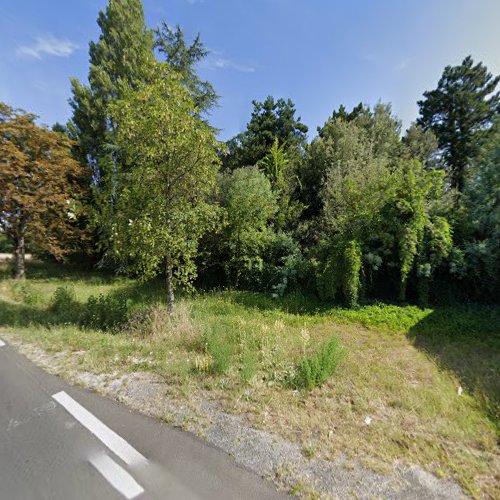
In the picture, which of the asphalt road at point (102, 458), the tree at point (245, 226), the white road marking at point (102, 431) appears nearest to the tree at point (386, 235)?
the tree at point (245, 226)

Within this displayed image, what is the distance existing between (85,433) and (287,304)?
5.37 meters

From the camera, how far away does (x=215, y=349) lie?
4016mm

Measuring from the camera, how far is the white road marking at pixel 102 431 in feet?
7.72

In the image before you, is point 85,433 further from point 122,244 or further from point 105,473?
point 122,244

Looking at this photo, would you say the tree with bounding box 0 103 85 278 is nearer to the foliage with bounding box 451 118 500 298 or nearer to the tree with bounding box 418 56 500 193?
the foliage with bounding box 451 118 500 298

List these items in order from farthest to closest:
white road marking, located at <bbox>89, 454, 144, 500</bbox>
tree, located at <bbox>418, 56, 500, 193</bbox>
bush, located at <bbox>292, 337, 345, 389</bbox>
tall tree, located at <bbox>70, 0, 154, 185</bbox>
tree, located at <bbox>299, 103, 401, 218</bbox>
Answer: tree, located at <bbox>418, 56, 500, 193</bbox> < tall tree, located at <bbox>70, 0, 154, 185</bbox> < tree, located at <bbox>299, 103, 401, 218</bbox> < bush, located at <bbox>292, 337, 345, 389</bbox> < white road marking, located at <bbox>89, 454, 144, 500</bbox>

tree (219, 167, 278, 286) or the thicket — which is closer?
the thicket

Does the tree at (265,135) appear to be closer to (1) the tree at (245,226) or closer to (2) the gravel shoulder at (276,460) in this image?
(1) the tree at (245,226)

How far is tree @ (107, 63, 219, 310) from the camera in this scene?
5.37m

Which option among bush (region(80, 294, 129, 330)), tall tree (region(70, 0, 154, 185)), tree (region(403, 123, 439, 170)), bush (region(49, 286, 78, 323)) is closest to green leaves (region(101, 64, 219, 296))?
bush (region(80, 294, 129, 330))

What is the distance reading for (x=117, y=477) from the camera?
2141 millimetres

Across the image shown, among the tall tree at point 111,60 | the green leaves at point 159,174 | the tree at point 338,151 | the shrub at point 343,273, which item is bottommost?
the shrub at point 343,273

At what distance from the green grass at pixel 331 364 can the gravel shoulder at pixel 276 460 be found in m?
0.13

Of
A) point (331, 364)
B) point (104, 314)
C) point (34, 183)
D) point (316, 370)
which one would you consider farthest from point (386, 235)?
point (34, 183)
